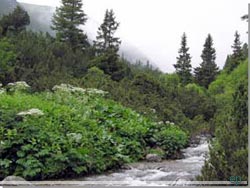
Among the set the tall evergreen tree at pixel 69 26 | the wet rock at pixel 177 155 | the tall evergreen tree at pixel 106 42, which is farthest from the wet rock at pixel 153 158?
the tall evergreen tree at pixel 106 42

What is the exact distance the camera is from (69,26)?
738 centimetres

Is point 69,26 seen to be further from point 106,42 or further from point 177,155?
point 177,155

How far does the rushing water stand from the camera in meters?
2.97

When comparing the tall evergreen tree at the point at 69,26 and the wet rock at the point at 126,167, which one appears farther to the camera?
the tall evergreen tree at the point at 69,26

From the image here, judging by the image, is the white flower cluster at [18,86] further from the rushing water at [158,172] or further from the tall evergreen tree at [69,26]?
the rushing water at [158,172]

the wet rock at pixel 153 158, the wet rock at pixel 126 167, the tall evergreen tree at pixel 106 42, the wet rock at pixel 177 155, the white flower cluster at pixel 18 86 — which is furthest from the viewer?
the tall evergreen tree at pixel 106 42

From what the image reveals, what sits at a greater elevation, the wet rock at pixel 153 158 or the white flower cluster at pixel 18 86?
the white flower cluster at pixel 18 86

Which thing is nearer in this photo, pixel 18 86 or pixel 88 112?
pixel 88 112

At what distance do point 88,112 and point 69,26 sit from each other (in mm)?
3520

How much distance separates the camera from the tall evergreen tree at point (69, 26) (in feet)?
18.8

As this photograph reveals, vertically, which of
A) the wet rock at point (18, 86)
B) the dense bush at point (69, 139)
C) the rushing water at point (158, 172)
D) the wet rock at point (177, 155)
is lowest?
the rushing water at point (158, 172)

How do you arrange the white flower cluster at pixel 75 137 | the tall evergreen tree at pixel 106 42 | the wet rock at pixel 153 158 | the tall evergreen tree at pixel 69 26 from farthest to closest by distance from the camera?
the tall evergreen tree at pixel 106 42 → the tall evergreen tree at pixel 69 26 → the wet rock at pixel 153 158 → the white flower cluster at pixel 75 137

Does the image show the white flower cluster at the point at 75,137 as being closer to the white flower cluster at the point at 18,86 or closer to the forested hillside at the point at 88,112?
the forested hillside at the point at 88,112

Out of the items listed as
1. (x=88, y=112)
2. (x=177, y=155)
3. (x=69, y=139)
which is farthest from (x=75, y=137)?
(x=177, y=155)
